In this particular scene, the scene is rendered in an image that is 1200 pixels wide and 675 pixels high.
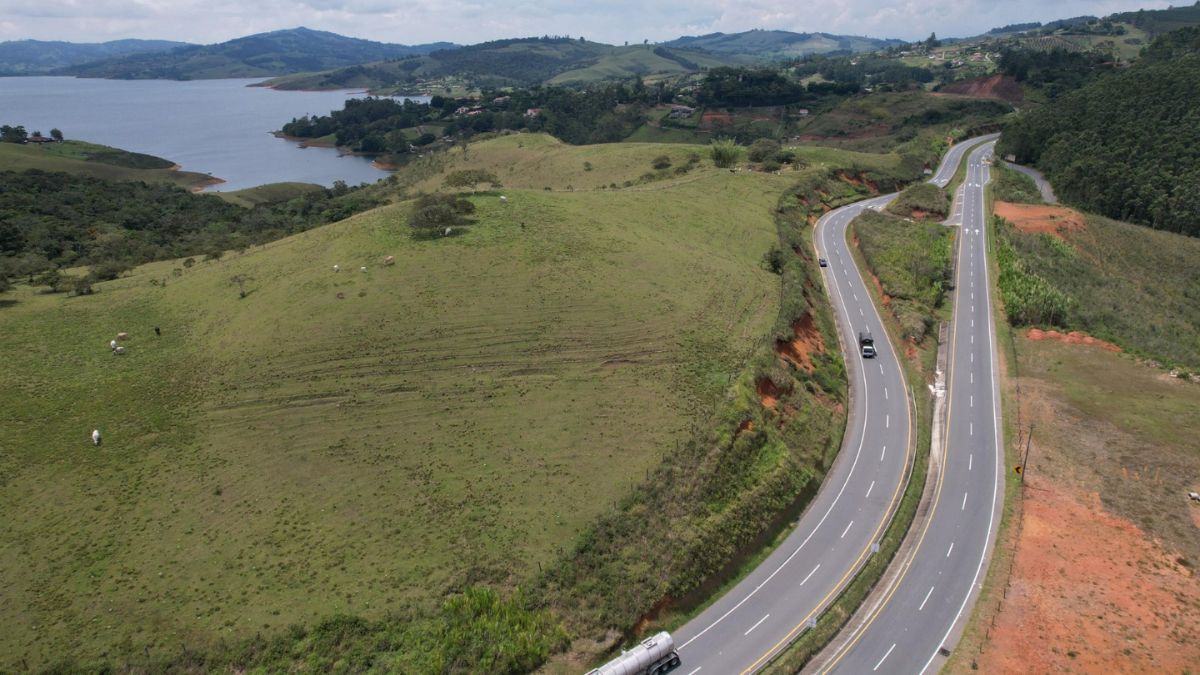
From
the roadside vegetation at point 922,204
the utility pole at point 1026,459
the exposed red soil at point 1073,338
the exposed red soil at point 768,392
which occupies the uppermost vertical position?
the roadside vegetation at point 922,204

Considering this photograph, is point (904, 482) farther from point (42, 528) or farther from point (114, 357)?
point (114, 357)

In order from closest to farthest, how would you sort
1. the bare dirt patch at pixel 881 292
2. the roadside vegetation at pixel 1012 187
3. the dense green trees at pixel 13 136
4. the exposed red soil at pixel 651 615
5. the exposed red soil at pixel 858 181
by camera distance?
the exposed red soil at pixel 651 615, the bare dirt patch at pixel 881 292, the roadside vegetation at pixel 1012 187, the exposed red soil at pixel 858 181, the dense green trees at pixel 13 136

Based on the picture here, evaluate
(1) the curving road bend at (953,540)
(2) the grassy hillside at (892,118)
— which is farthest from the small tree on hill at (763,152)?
(1) the curving road bend at (953,540)

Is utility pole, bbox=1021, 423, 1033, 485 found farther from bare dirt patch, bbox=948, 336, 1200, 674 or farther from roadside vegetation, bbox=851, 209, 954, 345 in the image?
roadside vegetation, bbox=851, 209, 954, 345

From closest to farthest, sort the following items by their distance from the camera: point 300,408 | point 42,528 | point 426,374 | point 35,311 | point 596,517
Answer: point 42,528
point 596,517
point 300,408
point 426,374
point 35,311

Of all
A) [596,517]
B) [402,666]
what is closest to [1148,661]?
[596,517]

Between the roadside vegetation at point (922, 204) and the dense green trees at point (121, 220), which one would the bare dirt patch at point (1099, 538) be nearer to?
the roadside vegetation at point (922, 204)
